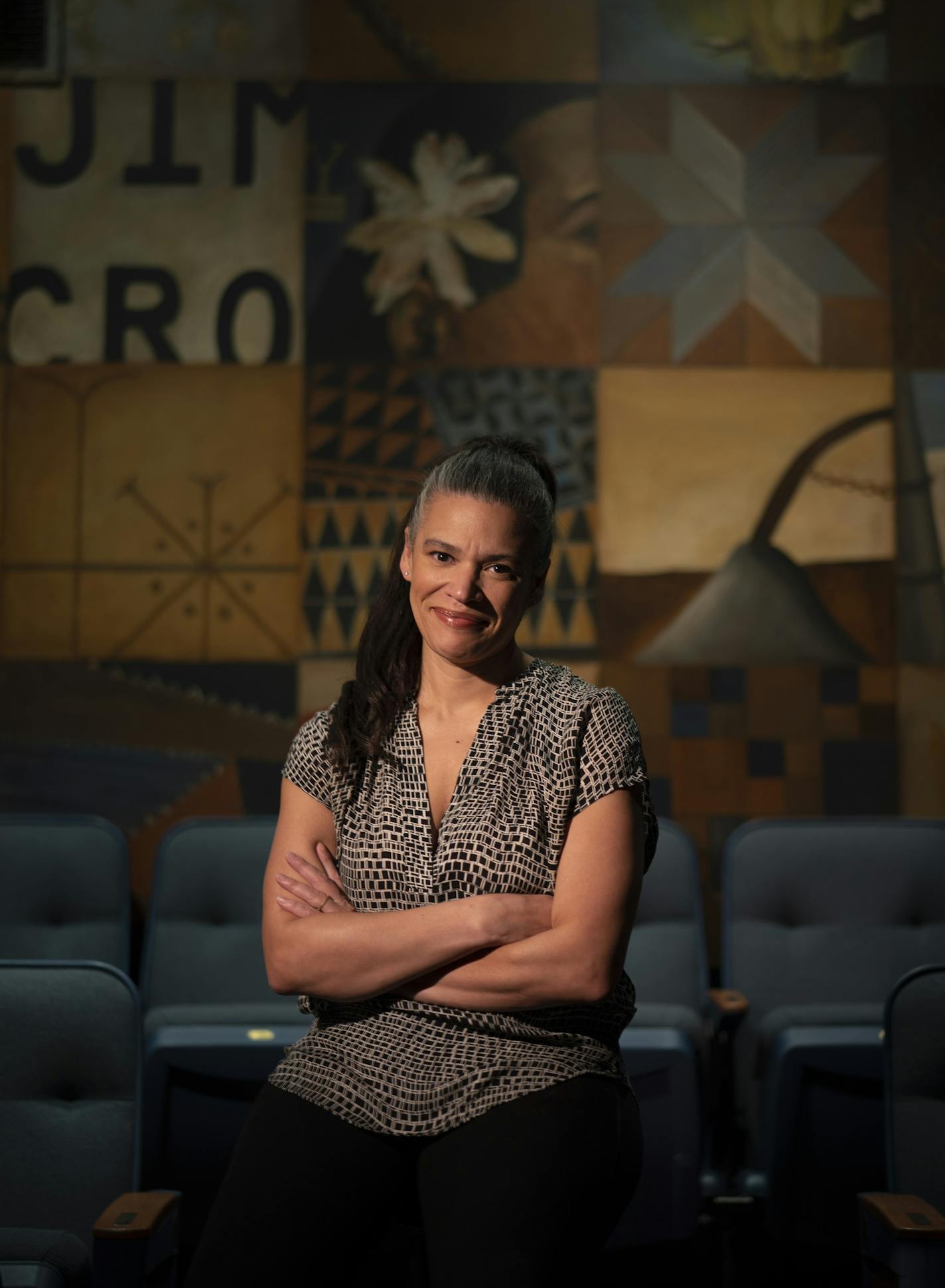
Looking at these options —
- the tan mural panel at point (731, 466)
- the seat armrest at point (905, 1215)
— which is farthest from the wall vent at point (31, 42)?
the seat armrest at point (905, 1215)

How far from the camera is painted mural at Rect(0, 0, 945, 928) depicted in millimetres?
3197

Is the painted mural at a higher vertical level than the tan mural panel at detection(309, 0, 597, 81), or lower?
lower

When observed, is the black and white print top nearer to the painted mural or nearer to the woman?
the woman

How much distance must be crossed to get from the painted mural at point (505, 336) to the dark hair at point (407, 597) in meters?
1.49

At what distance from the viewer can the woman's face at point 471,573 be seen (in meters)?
1.58

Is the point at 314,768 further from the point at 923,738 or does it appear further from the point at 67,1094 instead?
the point at 923,738

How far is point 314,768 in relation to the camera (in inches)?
64.4

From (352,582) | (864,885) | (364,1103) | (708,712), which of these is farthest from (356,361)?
(364,1103)

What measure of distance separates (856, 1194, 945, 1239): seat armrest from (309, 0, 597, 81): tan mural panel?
108 inches

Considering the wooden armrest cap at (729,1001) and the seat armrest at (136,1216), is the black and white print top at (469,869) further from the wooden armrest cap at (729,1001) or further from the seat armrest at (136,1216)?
the wooden armrest cap at (729,1001)

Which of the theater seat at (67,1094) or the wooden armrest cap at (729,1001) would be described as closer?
the theater seat at (67,1094)

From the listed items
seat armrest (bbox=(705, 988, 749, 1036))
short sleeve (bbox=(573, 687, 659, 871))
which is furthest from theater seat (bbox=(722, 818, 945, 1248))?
short sleeve (bbox=(573, 687, 659, 871))

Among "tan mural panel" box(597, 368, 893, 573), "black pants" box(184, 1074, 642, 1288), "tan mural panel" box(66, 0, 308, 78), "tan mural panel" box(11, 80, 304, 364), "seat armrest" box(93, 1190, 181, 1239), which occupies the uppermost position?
"tan mural panel" box(66, 0, 308, 78)

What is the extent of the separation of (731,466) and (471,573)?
71.9 inches
